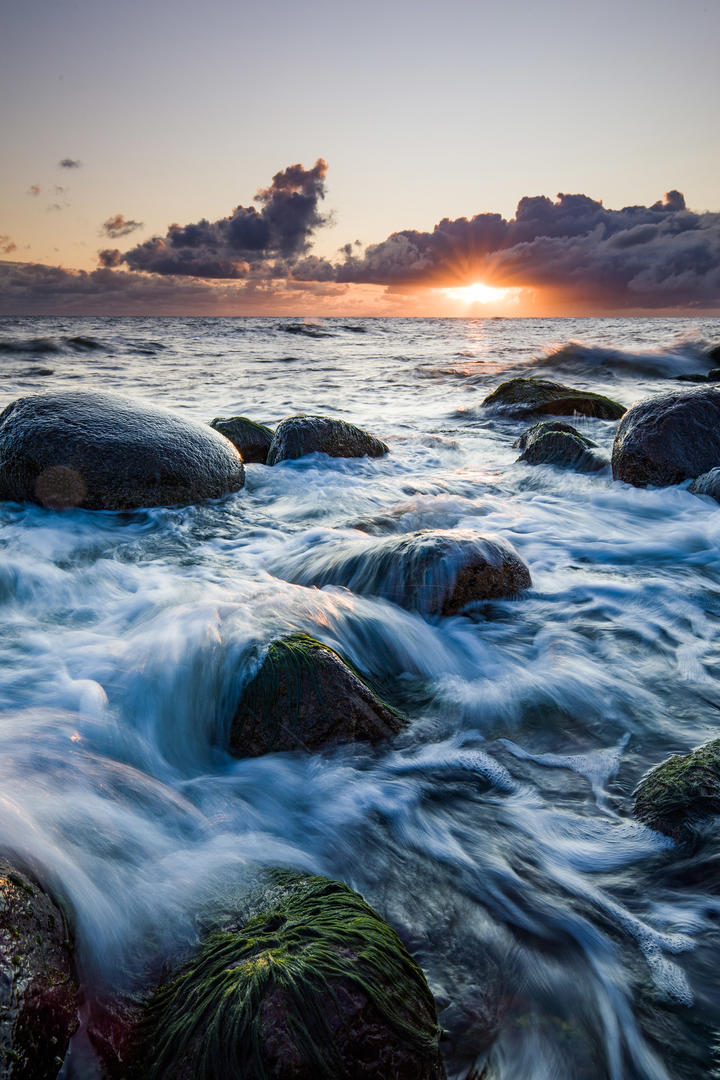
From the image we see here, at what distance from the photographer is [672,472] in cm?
661

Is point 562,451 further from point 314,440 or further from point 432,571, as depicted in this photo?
point 432,571

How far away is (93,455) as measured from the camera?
228 inches

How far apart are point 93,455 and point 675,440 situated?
18.1 ft

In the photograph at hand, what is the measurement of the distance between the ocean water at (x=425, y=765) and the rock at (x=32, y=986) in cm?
7

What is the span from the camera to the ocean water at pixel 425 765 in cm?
175

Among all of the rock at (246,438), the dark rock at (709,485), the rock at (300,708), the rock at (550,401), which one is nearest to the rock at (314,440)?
the rock at (246,438)

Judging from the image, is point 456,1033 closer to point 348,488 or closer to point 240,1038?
point 240,1038

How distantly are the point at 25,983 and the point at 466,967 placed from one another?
1.11 m

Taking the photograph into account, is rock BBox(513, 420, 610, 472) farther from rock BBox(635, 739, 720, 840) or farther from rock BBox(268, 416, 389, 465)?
rock BBox(635, 739, 720, 840)

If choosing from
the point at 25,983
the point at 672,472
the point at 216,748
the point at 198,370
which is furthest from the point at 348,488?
the point at 198,370

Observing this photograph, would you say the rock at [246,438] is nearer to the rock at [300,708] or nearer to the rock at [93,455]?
the rock at [93,455]

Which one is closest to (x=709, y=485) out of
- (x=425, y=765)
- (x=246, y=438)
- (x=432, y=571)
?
(x=432, y=571)

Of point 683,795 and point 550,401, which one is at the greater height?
point 550,401

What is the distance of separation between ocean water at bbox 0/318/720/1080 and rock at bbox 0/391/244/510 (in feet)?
0.69
